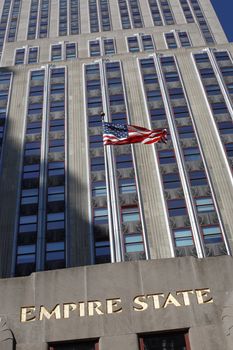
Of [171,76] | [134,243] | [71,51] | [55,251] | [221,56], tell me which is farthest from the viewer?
[71,51]

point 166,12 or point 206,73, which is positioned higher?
point 166,12

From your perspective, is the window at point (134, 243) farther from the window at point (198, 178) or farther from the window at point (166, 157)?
the window at point (166, 157)

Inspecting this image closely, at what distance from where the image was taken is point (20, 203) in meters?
54.1

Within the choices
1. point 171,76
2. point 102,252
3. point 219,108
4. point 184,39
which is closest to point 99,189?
point 102,252

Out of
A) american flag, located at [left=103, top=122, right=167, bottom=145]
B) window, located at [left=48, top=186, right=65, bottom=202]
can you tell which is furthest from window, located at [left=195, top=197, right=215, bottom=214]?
american flag, located at [left=103, top=122, right=167, bottom=145]

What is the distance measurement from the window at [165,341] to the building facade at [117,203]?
0.14 ft

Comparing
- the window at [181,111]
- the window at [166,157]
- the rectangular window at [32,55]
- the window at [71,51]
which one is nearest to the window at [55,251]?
the window at [166,157]

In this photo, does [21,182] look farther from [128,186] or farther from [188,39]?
[188,39]

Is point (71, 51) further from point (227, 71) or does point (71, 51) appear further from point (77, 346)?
point (77, 346)

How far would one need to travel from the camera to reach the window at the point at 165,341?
67.5ft

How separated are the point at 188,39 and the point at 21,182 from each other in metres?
53.4

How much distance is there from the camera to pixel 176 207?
51.9 m

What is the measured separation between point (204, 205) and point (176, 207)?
9.89ft

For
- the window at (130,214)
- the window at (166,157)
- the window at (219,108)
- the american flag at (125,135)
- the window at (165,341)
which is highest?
the window at (219,108)
